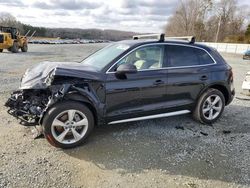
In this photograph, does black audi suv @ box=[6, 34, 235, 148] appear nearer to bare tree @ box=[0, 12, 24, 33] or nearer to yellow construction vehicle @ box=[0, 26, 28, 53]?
yellow construction vehicle @ box=[0, 26, 28, 53]

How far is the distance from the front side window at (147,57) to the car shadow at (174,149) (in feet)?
3.95

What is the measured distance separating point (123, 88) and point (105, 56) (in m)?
0.83

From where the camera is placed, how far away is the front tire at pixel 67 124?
3.80 meters

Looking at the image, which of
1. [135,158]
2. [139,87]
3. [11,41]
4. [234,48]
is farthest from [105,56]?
[234,48]

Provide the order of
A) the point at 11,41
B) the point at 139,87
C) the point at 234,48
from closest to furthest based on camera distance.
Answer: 1. the point at 139,87
2. the point at 11,41
3. the point at 234,48

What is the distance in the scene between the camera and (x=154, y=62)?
4.67 metres

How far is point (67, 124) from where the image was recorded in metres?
3.94

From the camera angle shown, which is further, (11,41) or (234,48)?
(234,48)

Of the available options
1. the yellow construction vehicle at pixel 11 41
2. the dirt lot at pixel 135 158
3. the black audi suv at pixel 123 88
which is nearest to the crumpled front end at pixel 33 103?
the black audi suv at pixel 123 88

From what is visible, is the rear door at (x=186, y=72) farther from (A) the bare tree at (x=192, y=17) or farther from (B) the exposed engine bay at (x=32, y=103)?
(A) the bare tree at (x=192, y=17)

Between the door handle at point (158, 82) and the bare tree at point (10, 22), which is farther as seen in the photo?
the bare tree at point (10, 22)

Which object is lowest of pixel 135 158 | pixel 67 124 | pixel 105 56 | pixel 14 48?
pixel 135 158

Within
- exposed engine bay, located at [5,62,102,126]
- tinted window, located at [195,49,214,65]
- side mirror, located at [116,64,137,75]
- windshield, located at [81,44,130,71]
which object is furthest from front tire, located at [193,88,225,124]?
exposed engine bay, located at [5,62,102,126]

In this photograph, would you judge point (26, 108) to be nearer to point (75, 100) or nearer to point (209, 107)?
point (75, 100)
